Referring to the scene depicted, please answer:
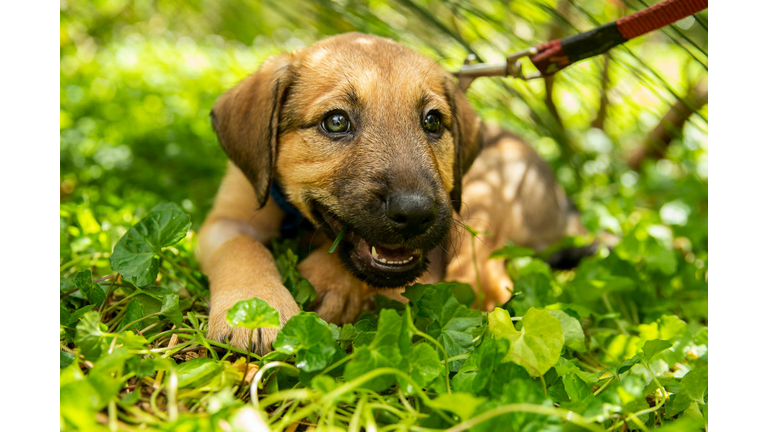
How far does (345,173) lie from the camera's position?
2.63 meters

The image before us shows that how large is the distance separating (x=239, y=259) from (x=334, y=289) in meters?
0.47

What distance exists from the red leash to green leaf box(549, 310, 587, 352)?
1456 mm

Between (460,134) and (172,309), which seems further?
(460,134)

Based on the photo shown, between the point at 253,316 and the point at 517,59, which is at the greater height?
the point at 517,59

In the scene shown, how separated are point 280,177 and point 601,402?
1.88m

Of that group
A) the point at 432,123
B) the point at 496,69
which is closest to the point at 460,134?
the point at 432,123

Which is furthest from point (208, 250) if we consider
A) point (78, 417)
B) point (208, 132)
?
point (208, 132)

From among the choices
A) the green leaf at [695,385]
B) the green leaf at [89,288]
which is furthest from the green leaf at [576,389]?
→ the green leaf at [89,288]

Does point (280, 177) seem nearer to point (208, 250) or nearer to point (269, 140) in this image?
point (269, 140)

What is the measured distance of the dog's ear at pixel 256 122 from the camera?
284cm

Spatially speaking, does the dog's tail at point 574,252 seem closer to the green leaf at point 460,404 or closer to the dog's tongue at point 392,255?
the dog's tongue at point 392,255

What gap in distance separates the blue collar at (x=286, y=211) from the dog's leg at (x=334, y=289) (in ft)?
1.04

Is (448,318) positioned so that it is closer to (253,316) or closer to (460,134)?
(253,316)

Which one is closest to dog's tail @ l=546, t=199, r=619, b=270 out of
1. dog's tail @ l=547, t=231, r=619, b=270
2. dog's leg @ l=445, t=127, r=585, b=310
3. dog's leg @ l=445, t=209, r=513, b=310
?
dog's tail @ l=547, t=231, r=619, b=270
